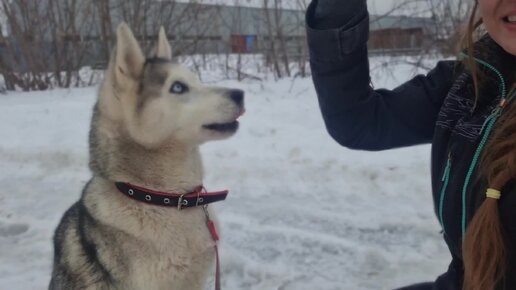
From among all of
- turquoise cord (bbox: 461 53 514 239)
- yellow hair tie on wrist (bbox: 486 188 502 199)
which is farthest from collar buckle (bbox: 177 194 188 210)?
yellow hair tie on wrist (bbox: 486 188 502 199)

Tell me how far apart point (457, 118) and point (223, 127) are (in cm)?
101

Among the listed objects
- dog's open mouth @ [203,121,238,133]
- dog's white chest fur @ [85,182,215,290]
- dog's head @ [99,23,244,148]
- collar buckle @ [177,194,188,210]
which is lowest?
dog's white chest fur @ [85,182,215,290]

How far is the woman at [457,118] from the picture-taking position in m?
1.24

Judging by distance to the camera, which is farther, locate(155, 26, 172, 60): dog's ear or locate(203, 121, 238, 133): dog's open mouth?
locate(155, 26, 172, 60): dog's ear

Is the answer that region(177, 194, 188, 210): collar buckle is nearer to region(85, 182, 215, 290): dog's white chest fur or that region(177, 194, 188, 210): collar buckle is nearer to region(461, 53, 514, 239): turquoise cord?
region(85, 182, 215, 290): dog's white chest fur

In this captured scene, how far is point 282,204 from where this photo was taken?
4.11 m

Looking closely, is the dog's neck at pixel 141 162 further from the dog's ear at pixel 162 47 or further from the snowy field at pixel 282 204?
the snowy field at pixel 282 204

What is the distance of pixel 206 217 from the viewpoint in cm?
219

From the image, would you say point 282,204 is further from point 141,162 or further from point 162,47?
point 141,162

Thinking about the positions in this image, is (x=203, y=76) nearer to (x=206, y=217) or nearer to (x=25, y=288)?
(x=25, y=288)

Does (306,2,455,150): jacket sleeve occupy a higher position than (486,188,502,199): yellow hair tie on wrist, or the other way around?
(306,2,455,150): jacket sleeve

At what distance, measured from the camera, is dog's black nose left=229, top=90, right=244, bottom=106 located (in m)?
2.20

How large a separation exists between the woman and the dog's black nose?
0.61m

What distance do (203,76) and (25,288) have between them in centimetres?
755
